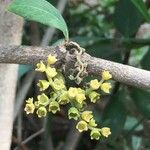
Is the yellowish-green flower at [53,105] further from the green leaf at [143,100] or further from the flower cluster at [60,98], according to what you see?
the green leaf at [143,100]

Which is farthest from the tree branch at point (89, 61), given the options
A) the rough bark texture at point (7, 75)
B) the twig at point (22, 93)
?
the twig at point (22, 93)

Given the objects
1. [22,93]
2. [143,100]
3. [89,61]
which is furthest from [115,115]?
[89,61]

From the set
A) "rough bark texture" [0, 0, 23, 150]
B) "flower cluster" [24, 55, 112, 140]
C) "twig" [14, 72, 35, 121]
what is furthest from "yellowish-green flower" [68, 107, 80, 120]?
"twig" [14, 72, 35, 121]

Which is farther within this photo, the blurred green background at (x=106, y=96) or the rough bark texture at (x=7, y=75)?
the blurred green background at (x=106, y=96)

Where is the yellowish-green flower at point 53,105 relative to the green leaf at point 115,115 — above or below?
above

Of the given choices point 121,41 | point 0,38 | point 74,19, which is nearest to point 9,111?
point 0,38

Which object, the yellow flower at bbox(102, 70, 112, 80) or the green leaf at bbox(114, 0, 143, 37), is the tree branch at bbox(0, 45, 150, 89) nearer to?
the yellow flower at bbox(102, 70, 112, 80)

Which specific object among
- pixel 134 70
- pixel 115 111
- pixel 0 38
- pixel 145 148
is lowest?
pixel 145 148

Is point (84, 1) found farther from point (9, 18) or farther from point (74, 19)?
point (9, 18)
